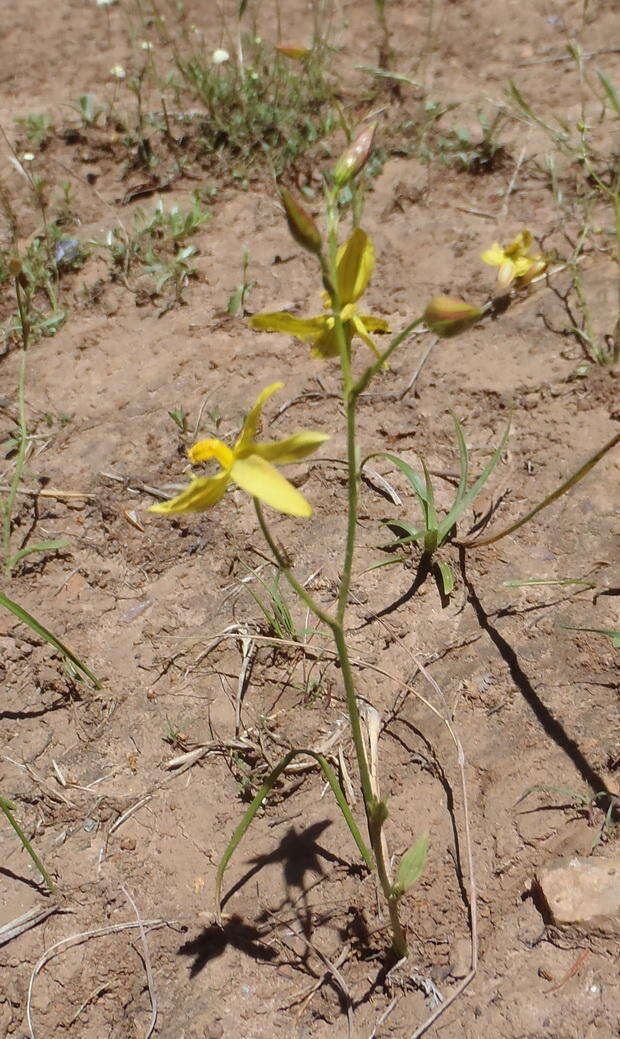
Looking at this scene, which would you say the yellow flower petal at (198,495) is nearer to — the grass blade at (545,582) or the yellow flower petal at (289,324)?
the yellow flower petal at (289,324)

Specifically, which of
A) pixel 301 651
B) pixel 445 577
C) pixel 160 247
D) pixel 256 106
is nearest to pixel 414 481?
pixel 445 577

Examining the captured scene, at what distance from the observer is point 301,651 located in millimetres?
1976

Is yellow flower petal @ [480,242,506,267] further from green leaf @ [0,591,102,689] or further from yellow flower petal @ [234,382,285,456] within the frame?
green leaf @ [0,591,102,689]

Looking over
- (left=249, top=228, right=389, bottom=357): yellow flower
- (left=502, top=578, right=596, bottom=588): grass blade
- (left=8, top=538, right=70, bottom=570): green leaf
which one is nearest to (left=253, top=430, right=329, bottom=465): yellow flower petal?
(left=249, top=228, right=389, bottom=357): yellow flower

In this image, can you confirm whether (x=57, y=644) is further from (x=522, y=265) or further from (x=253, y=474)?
(x=522, y=265)

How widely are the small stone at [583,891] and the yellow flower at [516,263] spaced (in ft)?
5.48

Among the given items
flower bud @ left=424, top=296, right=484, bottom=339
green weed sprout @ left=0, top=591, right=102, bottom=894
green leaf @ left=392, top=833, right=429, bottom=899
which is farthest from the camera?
green weed sprout @ left=0, top=591, right=102, bottom=894

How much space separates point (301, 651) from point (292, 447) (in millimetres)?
913

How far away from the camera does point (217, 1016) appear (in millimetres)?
1543

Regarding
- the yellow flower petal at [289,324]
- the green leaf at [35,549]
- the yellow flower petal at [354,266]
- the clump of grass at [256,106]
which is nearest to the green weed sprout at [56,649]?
the green leaf at [35,549]

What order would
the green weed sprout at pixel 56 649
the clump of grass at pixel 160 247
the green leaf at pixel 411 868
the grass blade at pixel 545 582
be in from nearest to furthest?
1. the green leaf at pixel 411 868
2. the green weed sprout at pixel 56 649
3. the grass blade at pixel 545 582
4. the clump of grass at pixel 160 247

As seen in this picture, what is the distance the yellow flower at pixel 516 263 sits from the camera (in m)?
2.47

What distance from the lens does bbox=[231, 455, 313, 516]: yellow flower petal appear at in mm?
1120

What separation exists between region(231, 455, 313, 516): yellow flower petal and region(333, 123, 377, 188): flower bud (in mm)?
454
